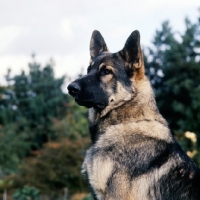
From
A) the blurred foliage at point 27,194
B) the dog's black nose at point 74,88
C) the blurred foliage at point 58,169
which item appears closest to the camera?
the dog's black nose at point 74,88

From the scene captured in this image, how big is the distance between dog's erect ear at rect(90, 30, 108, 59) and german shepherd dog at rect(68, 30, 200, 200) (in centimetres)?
17

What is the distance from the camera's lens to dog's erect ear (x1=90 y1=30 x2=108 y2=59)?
563 cm

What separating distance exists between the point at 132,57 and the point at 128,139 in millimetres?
1038

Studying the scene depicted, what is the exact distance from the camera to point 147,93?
16.5 ft

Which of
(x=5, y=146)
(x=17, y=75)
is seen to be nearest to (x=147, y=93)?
(x=5, y=146)

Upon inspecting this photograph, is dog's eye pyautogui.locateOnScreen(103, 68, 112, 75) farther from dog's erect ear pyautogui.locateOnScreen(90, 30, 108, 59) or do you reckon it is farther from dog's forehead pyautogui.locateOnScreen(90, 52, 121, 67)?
dog's erect ear pyautogui.locateOnScreen(90, 30, 108, 59)

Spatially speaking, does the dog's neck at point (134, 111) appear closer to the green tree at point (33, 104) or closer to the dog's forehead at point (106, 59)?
the dog's forehead at point (106, 59)

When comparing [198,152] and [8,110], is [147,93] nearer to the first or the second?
[198,152]

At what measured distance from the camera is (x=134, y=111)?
4.89 m

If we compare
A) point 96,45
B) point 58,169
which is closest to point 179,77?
point 58,169

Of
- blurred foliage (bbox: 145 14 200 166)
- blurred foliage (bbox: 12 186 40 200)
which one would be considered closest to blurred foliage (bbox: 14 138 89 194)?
blurred foliage (bbox: 12 186 40 200)

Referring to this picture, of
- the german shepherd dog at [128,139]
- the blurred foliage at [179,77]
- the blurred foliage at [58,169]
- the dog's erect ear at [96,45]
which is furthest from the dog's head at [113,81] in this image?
the blurred foliage at [179,77]

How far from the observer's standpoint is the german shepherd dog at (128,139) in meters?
4.34

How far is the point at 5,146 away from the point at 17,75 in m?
17.8
